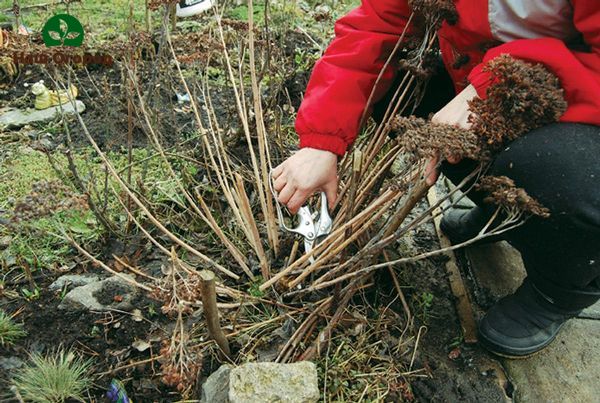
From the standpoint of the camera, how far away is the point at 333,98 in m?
1.84

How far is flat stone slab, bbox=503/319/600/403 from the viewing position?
1813 mm

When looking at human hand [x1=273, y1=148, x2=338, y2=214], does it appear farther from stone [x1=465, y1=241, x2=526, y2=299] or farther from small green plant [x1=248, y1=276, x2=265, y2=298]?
stone [x1=465, y1=241, x2=526, y2=299]

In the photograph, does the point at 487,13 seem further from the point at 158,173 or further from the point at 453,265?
the point at 158,173

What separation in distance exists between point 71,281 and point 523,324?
1643 mm

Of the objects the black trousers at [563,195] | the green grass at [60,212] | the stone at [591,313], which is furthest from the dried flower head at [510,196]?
the green grass at [60,212]

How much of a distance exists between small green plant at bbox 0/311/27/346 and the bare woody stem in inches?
26.9

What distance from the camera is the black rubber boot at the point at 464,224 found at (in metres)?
2.29

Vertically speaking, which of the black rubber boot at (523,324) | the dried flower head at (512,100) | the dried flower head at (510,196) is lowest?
the black rubber boot at (523,324)

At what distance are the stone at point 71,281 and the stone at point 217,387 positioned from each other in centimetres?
70

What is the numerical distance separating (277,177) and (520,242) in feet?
2.77

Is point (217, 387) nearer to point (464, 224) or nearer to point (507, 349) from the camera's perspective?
point (507, 349)

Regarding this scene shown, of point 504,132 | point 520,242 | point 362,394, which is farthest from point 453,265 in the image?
point 504,132

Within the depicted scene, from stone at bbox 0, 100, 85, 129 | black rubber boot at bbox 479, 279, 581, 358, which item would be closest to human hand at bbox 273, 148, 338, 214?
black rubber boot at bbox 479, 279, 581, 358

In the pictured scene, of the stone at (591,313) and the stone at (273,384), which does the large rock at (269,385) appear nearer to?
the stone at (273,384)
